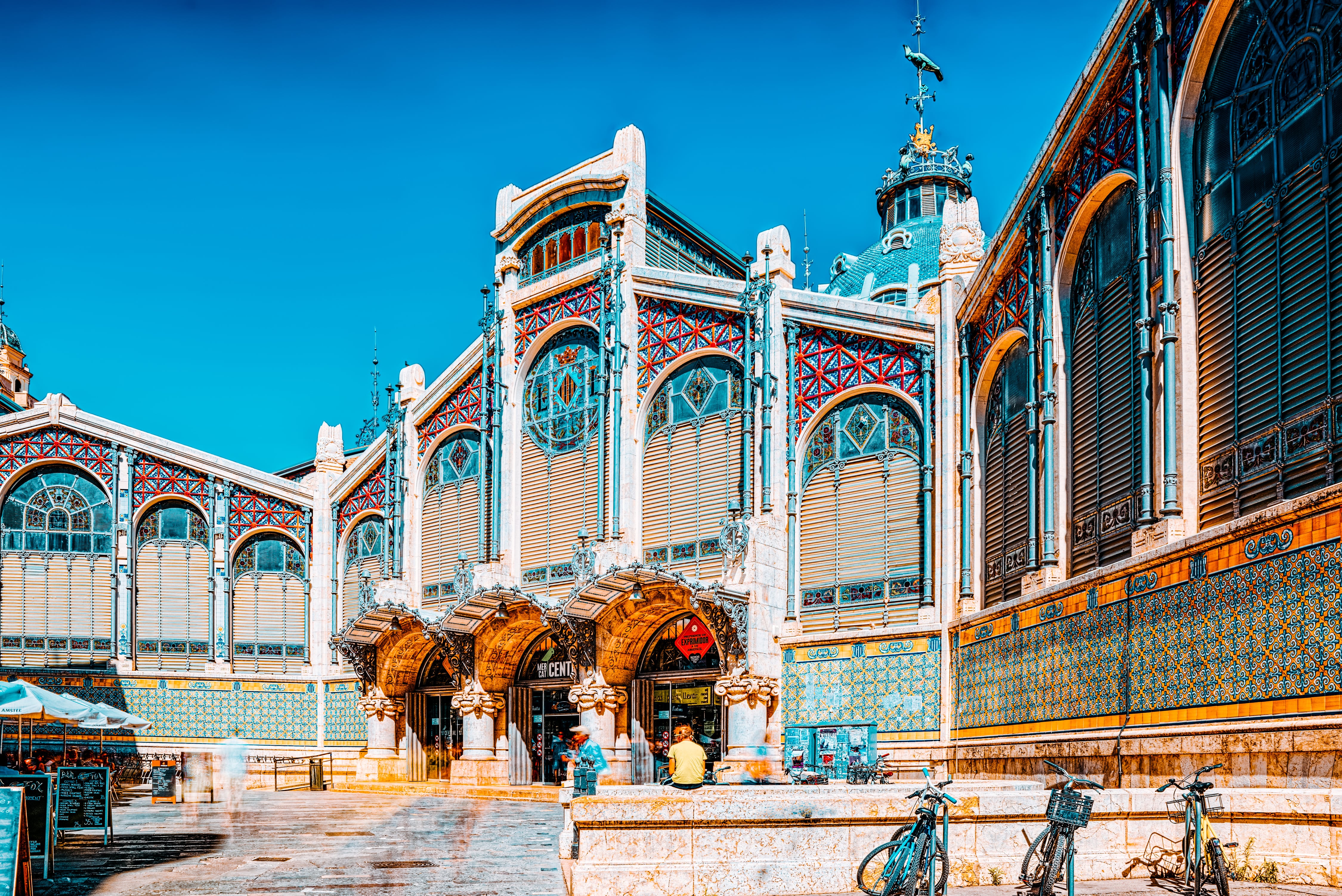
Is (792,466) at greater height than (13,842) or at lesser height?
greater

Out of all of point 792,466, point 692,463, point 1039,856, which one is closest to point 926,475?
point 792,466

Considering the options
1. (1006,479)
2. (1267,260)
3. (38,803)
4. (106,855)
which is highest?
(1267,260)

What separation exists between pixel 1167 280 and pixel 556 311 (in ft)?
65.6

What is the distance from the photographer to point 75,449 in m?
40.8

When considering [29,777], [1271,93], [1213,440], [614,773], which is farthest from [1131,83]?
[614,773]

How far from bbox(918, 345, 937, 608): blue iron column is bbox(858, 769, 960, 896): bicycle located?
15551 mm

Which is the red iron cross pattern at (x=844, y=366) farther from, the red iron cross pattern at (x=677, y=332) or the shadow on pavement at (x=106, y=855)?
the shadow on pavement at (x=106, y=855)

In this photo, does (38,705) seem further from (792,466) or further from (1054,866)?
(792,466)

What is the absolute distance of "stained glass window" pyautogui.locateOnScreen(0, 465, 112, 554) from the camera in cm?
4038

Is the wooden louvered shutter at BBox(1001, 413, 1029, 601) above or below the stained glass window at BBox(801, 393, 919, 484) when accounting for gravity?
below

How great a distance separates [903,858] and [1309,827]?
4068 millimetres

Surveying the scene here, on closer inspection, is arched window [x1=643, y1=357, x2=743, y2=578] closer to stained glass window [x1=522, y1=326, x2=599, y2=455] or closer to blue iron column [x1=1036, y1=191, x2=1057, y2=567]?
stained glass window [x1=522, y1=326, x2=599, y2=455]

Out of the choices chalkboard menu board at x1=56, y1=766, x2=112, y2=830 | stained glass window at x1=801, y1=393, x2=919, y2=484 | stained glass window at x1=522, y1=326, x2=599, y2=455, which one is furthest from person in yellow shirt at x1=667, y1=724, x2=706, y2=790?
stained glass window at x1=522, y1=326, x2=599, y2=455

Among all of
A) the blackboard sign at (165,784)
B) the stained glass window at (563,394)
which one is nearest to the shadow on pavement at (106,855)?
the blackboard sign at (165,784)
